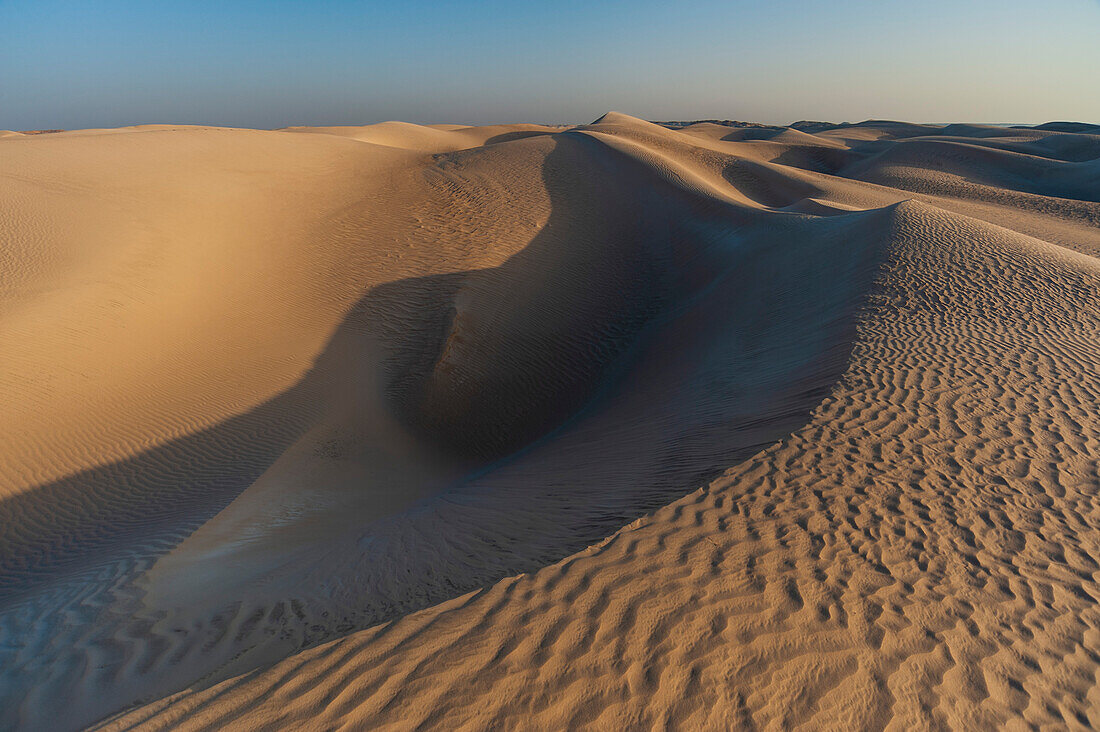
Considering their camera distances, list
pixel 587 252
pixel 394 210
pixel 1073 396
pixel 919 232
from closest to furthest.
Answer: pixel 1073 396 → pixel 919 232 → pixel 587 252 → pixel 394 210

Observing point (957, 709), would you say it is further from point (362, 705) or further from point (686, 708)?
point (362, 705)

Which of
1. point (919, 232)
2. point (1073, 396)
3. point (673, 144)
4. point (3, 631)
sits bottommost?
point (3, 631)

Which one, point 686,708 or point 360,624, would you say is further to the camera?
point 360,624

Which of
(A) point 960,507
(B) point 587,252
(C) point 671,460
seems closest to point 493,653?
(C) point 671,460

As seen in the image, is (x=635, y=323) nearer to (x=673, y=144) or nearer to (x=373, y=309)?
(x=373, y=309)

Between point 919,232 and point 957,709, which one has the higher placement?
point 919,232

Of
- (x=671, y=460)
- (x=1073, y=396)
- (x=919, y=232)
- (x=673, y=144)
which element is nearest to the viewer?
(x=671, y=460)

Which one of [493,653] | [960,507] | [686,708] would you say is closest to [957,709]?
[686,708]
